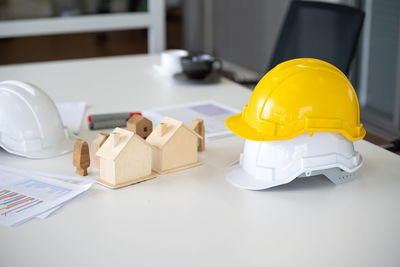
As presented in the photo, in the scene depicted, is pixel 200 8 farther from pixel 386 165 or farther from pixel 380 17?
pixel 386 165

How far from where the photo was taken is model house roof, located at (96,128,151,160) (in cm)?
106

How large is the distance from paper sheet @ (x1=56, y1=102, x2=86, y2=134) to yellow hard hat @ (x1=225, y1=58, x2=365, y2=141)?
639mm

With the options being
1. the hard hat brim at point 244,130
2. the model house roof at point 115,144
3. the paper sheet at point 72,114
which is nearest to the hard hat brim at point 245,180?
the hard hat brim at point 244,130

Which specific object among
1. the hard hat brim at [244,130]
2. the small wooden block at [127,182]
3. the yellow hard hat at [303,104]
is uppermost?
the yellow hard hat at [303,104]

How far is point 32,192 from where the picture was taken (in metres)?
1.07

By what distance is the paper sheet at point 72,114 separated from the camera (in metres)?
1.50

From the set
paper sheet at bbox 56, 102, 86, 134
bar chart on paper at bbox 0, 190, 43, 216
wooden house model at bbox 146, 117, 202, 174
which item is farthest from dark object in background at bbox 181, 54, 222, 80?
bar chart on paper at bbox 0, 190, 43, 216

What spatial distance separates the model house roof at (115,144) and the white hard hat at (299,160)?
250mm

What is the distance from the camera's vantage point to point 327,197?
1.04 meters

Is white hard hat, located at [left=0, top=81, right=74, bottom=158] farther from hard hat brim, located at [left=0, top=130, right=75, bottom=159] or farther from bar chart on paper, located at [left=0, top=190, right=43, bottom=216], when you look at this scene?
bar chart on paper, located at [left=0, top=190, right=43, bottom=216]

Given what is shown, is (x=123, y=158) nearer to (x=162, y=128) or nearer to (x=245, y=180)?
(x=162, y=128)

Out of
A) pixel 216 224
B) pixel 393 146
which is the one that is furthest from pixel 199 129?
pixel 393 146

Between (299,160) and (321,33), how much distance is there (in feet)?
3.33

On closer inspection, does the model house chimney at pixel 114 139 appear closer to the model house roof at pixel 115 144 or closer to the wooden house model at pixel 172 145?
the model house roof at pixel 115 144
